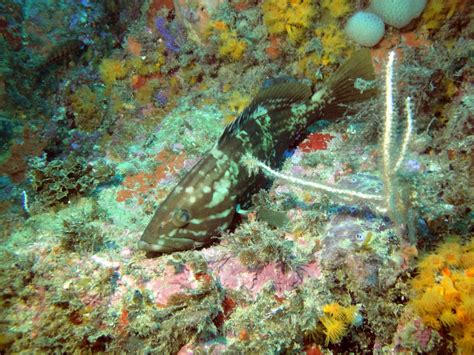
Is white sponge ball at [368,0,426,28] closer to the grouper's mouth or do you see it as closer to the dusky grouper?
the dusky grouper

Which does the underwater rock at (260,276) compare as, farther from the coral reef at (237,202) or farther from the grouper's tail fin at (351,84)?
the grouper's tail fin at (351,84)

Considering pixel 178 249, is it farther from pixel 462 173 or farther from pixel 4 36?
pixel 4 36

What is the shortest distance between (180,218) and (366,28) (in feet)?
12.4

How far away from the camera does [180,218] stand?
3391mm

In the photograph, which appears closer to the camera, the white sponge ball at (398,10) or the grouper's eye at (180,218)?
the grouper's eye at (180,218)

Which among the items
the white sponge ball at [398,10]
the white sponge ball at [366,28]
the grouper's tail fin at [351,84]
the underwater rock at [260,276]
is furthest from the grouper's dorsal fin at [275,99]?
the underwater rock at [260,276]

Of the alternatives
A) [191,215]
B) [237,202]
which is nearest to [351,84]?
[237,202]

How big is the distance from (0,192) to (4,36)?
265 centimetres

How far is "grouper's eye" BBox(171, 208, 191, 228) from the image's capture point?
11.1 feet

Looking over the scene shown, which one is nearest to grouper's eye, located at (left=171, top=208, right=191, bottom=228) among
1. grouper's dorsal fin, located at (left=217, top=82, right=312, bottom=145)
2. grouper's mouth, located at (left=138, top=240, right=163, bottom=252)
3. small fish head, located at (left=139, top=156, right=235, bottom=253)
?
small fish head, located at (left=139, top=156, right=235, bottom=253)

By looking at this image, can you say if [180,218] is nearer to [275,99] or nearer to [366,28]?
[275,99]

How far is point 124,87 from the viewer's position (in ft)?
20.5

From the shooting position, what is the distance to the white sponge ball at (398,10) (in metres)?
4.51

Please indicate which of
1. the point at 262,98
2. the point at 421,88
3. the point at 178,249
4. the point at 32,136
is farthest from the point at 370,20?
the point at 32,136
